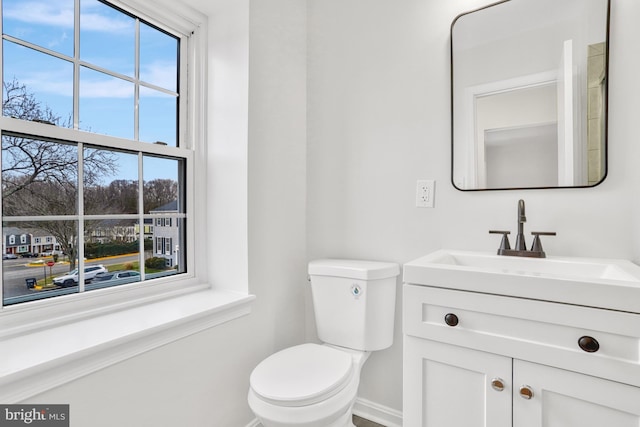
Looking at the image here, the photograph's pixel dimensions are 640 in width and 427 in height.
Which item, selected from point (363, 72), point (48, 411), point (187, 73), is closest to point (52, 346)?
point (48, 411)

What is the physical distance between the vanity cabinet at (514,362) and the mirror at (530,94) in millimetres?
613

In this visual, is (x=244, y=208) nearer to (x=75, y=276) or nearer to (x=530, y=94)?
(x=75, y=276)

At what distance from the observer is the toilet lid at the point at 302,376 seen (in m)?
1.14

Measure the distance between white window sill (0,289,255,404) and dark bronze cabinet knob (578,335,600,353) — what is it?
3.96ft

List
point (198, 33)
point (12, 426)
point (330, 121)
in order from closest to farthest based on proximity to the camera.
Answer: point (12, 426) < point (198, 33) < point (330, 121)

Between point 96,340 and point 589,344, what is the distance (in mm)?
1400

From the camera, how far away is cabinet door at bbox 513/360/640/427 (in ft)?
2.75

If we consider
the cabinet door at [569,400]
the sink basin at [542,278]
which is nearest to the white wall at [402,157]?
the sink basin at [542,278]

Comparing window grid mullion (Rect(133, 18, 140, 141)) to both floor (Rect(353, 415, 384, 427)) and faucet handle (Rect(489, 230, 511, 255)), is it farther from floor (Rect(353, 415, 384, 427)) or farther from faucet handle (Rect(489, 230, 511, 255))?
floor (Rect(353, 415, 384, 427))

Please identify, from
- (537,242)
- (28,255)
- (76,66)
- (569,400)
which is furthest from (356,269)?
(76,66)

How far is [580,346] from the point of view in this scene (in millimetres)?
877

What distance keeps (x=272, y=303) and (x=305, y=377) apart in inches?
20.1

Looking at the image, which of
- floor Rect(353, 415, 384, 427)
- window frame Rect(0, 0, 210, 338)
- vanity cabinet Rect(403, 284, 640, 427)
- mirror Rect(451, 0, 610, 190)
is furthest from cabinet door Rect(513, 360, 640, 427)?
window frame Rect(0, 0, 210, 338)

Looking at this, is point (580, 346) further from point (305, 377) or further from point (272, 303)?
point (272, 303)
